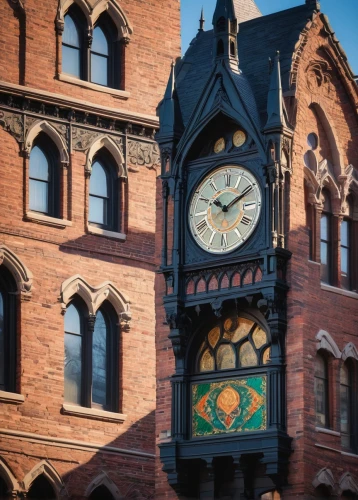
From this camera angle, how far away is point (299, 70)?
180 ft

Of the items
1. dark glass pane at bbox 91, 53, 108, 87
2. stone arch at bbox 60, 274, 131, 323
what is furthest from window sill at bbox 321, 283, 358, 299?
dark glass pane at bbox 91, 53, 108, 87

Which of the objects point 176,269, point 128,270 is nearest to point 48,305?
point 128,270

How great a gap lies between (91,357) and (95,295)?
4.59 feet

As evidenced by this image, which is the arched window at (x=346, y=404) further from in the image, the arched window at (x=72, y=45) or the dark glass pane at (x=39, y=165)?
the arched window at (x=72, y=45)

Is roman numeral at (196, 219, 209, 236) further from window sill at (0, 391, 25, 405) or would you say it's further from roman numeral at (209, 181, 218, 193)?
window sill at (0, 391, 25, 405)

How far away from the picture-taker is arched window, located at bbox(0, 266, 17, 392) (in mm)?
58781

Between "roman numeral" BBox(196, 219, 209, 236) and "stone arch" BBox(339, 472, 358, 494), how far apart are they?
18.5 ft

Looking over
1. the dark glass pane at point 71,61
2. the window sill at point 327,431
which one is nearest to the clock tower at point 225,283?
the window sill at point 327,431

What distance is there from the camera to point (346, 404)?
179 ft

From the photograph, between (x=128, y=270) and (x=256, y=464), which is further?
(x=128, y=270)

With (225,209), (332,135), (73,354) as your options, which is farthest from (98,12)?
(225,209)

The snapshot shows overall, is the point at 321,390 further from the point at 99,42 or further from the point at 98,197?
the point at 99,42

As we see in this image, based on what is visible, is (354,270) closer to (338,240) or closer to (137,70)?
(338,240)

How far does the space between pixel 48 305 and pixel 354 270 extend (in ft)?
25.2
